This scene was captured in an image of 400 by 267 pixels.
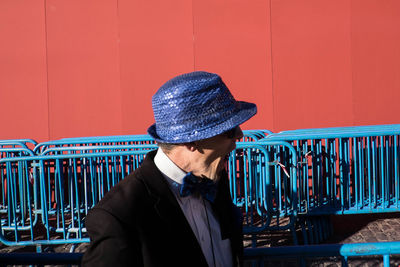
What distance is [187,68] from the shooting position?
26.8ft

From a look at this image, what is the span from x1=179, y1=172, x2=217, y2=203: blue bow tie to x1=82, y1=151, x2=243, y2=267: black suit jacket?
6 cm

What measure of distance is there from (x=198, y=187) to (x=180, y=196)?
0.08m

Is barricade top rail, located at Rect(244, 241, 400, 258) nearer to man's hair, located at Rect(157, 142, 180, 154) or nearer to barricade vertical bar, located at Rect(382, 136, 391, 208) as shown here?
man's hair, located at Rect(157, 142, 180, 154)

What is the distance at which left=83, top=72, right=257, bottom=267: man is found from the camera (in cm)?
161

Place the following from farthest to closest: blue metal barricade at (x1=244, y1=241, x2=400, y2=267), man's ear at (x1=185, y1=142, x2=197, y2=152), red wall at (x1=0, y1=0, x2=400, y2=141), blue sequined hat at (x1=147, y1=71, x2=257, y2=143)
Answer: red wall at (x1=0, y1=0, x2=400, y2=141), blue metal barricade at (x1=244, y1=241, x2=400, y2=267), man's ear at (x1=185, y1=142, x2=197, y2=152), blue sequined hat at (x1=147, y1=71, x2=257, y2=143)

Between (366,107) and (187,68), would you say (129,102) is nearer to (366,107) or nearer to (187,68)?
(187,68)

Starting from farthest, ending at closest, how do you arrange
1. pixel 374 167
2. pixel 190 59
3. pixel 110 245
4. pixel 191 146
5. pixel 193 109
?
pixel 190 59 → pixel 374 167 → pixel 191 146 → pixel 193 109 → pixel 110 245

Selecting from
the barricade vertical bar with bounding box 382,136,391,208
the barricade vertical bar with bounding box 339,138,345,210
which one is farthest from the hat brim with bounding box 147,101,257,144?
the barricade vertical bar with bounding box 382,136,391,208

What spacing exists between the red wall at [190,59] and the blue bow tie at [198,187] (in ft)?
20.7

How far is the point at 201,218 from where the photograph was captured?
1.88 meters

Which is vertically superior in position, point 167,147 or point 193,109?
point 193,109

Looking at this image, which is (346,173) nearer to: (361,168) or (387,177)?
(361,168)

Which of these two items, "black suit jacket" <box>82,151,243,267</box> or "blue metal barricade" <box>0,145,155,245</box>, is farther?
"blue metal barricade" <box>0,145,155,245</box>

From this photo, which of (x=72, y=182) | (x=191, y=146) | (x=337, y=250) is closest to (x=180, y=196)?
(x=191, y=146)
